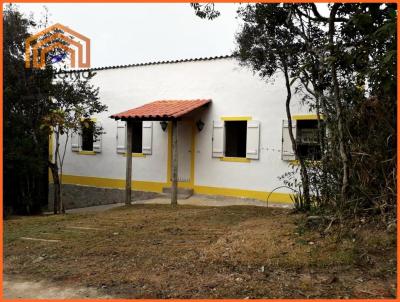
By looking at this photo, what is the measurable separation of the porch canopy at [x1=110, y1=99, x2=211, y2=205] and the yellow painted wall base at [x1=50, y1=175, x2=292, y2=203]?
142 centimetres

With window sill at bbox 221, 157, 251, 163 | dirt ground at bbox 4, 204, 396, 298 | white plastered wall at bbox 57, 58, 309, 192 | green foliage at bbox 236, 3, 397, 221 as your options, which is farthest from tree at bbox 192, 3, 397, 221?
window sill at bbox 221, 157, 251, 163

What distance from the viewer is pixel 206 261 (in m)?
5.09

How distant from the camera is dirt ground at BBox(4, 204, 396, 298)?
420 cm

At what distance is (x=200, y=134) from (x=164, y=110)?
4.88ft

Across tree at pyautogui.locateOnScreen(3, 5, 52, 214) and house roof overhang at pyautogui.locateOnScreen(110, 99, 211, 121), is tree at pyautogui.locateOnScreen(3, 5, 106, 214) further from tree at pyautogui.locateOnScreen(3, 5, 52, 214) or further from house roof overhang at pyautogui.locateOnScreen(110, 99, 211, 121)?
house roof overhang at pyautogui.locateOnScreen(110, 99, 211, 121)

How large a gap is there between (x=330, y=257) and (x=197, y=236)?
7.08 ft

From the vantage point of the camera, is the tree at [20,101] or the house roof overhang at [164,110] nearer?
the tree at [20,101]

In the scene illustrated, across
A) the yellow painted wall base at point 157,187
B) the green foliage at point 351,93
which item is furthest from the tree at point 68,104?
the green foliage at point 351,93

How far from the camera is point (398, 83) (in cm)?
415

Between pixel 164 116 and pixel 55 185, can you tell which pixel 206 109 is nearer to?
pixel 164 116

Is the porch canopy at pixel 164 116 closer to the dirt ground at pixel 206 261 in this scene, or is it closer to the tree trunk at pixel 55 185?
the tree trunk at pixel 55 185

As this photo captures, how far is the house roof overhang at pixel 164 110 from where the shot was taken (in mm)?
11242


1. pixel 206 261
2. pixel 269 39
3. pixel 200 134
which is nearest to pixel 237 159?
pixel 200 134

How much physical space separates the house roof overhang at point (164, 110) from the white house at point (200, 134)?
10 cm
